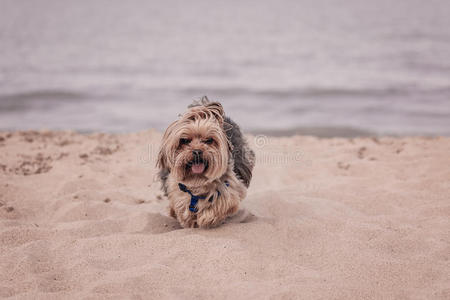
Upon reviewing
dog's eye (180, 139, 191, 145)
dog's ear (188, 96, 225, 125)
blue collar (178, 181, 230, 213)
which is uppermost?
dog's ear (188, 96, 225, 125)

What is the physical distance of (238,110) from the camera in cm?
1288

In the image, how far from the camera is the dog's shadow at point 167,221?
4.53 m

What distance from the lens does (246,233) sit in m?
4.10

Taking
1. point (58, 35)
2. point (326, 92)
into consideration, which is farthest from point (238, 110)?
point (58, 35)

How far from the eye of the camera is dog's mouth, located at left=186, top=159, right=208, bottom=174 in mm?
3879

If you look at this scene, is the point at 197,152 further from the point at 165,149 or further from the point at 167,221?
the point at 167,221

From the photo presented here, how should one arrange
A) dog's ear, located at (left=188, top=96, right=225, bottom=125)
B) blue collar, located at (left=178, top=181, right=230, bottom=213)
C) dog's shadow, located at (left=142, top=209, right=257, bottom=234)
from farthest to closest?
dog's shadow, located at (left=142, top=209, right=257, bottom=234)
blue collar, located at (left=178, top=181, right=230, bottom=213)
dog's ear, located at (left=188, top=96, right=225, bottom=125)

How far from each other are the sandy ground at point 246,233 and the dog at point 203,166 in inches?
9.4

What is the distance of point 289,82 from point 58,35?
1982 centimetres

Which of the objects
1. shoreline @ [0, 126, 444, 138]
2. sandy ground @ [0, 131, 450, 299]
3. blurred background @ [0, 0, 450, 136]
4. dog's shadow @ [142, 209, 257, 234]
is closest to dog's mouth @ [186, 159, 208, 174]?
sandy ground @ [0, 131, 450, 299]

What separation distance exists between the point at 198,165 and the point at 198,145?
0.19 meters

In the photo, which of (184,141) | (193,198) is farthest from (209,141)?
(193,198)

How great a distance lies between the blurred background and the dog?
615 centimetres

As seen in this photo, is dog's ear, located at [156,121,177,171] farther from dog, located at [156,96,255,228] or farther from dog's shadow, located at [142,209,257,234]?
dog's shadow, located at [142,209,257,234]
